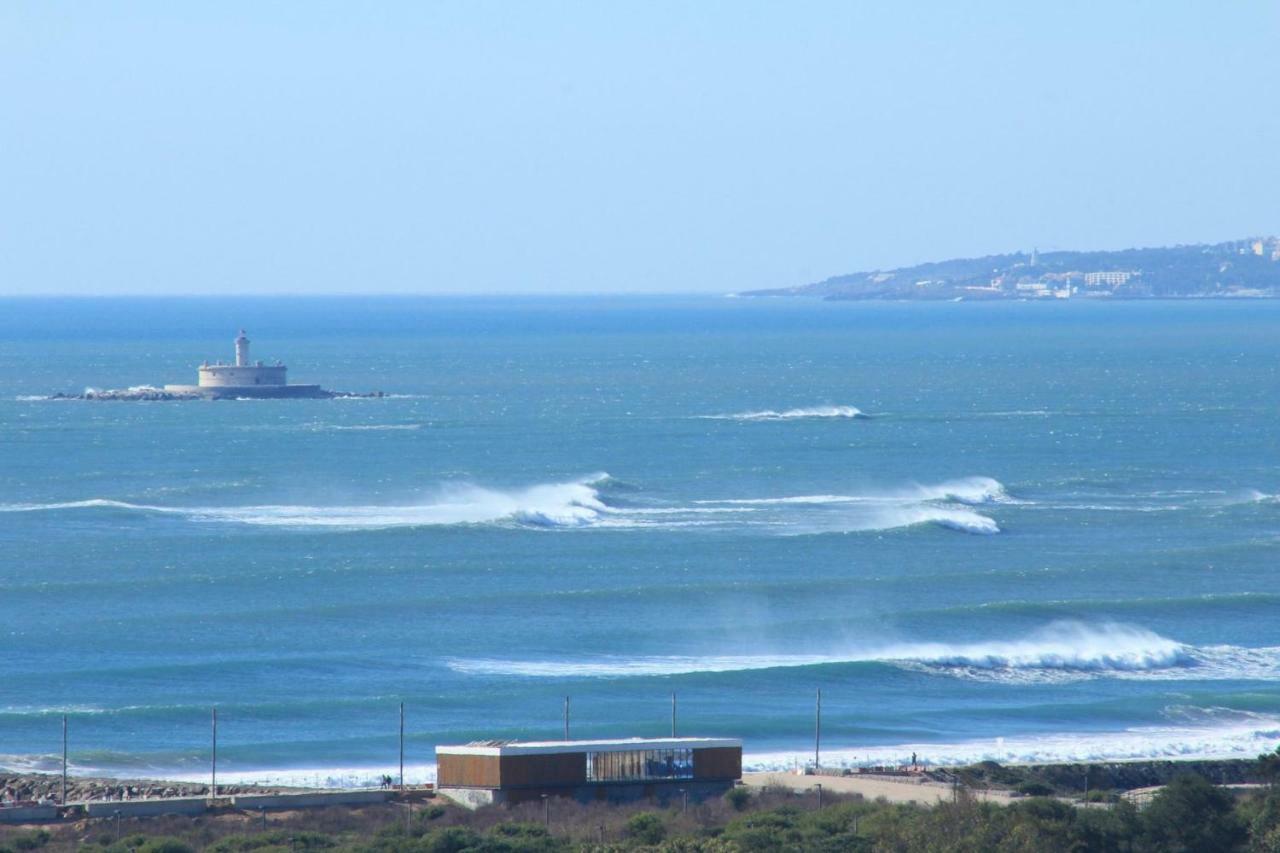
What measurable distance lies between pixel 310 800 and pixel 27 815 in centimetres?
402

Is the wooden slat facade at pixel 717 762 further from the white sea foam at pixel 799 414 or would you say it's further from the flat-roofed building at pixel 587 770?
the white sea foam at pixel 799 414

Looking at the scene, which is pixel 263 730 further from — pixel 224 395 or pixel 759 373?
pixel 759 373

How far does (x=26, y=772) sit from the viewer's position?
35.6 meters

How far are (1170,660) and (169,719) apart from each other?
2180cm

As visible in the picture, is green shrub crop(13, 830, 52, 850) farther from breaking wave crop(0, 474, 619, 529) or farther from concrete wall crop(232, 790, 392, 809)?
breaking wave crop(0, 474, 619, 529)

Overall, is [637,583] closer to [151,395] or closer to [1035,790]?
[1035,790]

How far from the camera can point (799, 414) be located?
112 meters

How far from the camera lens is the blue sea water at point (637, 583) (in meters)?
40.6

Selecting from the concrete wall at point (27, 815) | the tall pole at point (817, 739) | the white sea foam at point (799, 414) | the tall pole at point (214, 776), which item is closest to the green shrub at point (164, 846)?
the concrete wall at point (27, 815)

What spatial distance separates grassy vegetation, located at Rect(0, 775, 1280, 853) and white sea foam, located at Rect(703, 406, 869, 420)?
80487 millimetres

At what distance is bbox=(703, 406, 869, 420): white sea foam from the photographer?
110550mm

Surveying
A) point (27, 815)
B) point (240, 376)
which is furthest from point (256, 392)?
point (27, 815)

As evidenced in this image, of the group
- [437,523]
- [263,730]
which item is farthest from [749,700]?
[437,523]

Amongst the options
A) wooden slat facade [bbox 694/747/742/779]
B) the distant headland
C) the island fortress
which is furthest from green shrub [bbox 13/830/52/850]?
the island fortress
